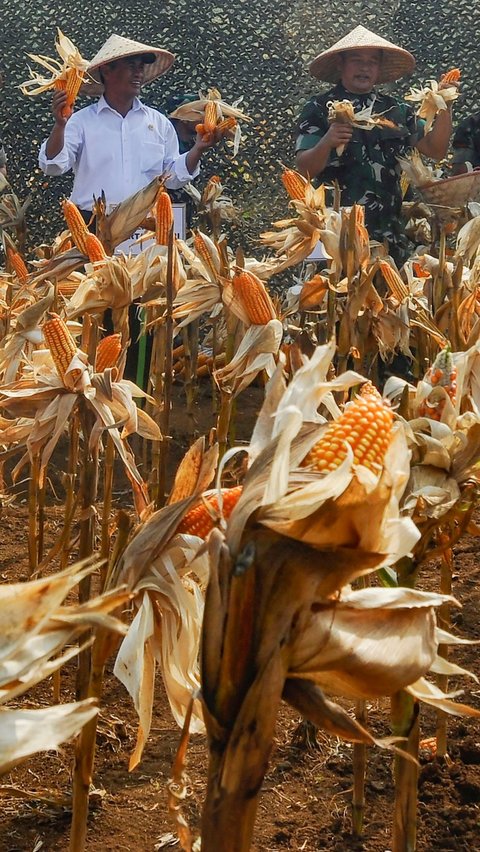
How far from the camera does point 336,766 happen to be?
7.13 feet

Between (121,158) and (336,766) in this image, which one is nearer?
(336,766)

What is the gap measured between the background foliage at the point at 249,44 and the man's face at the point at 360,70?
2.67m

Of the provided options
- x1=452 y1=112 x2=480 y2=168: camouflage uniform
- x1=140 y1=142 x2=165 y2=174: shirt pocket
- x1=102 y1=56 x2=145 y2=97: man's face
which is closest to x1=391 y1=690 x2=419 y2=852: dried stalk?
x1=140 y1=142 x2=165 y2=174: shirt pocket

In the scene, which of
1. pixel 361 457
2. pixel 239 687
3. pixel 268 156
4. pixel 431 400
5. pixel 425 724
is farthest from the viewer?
pixel 268 156

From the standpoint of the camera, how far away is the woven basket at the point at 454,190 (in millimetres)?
4397

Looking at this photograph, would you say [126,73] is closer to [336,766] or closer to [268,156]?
[268,156]

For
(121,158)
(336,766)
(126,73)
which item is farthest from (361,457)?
(126,73)

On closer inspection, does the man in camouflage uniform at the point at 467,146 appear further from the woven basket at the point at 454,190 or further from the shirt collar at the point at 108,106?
the shirt collar at the point at 108,106

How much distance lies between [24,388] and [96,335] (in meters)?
0.20

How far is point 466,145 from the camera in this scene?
5.73 meters

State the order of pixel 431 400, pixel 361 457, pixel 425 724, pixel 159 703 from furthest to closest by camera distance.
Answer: pixel 159 703 → pixel 425 724 → pixel 431 400 → pixel 361 457

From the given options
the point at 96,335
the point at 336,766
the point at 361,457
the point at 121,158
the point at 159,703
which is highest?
the point at 361,457

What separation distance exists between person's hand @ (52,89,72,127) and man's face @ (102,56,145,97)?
0.81 m

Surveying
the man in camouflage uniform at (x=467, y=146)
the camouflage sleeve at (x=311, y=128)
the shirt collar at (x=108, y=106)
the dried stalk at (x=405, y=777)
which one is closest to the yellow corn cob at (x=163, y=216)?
the dried stalk at (x=405, y=777)
